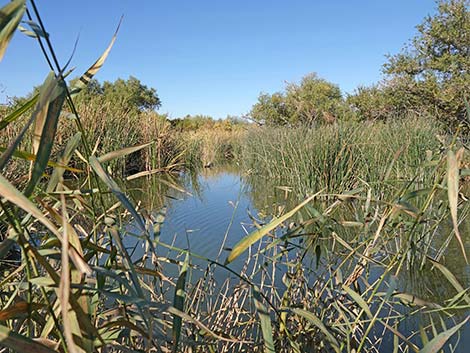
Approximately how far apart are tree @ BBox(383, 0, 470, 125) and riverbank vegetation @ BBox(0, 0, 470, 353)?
0.17 feet

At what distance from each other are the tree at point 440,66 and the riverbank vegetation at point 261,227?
2.0 inches

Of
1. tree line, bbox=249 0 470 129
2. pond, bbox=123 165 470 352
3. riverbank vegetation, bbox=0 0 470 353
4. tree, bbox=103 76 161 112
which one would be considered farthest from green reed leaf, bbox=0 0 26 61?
tree, bbox=103 76 161 112

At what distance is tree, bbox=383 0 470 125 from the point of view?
399 inches

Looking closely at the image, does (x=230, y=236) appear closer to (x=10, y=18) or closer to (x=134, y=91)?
(x=10, y=18)

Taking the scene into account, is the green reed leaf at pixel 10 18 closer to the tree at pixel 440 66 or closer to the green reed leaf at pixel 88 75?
the green reed leaf at pixel 88 75

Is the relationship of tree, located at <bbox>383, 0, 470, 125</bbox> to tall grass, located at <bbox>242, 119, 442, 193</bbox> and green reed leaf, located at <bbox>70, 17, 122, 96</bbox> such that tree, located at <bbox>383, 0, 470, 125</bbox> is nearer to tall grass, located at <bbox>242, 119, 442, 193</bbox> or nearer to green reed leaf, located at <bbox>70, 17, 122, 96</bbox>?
tall grass, located at <bbox>242, 119, 442, 193</bbox>

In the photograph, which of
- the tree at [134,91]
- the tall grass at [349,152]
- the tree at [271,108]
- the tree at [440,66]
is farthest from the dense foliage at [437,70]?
the tree at [134,91]

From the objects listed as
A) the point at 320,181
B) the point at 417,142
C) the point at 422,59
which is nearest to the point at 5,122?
the point at 320,181

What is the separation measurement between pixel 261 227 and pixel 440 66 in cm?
1162

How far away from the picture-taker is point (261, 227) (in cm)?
68

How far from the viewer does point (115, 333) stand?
0.75 metres

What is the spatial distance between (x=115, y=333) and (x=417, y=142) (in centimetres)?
528

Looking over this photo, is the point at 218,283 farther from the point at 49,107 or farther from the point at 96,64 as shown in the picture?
the point at 49,107

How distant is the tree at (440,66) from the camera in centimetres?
1012
